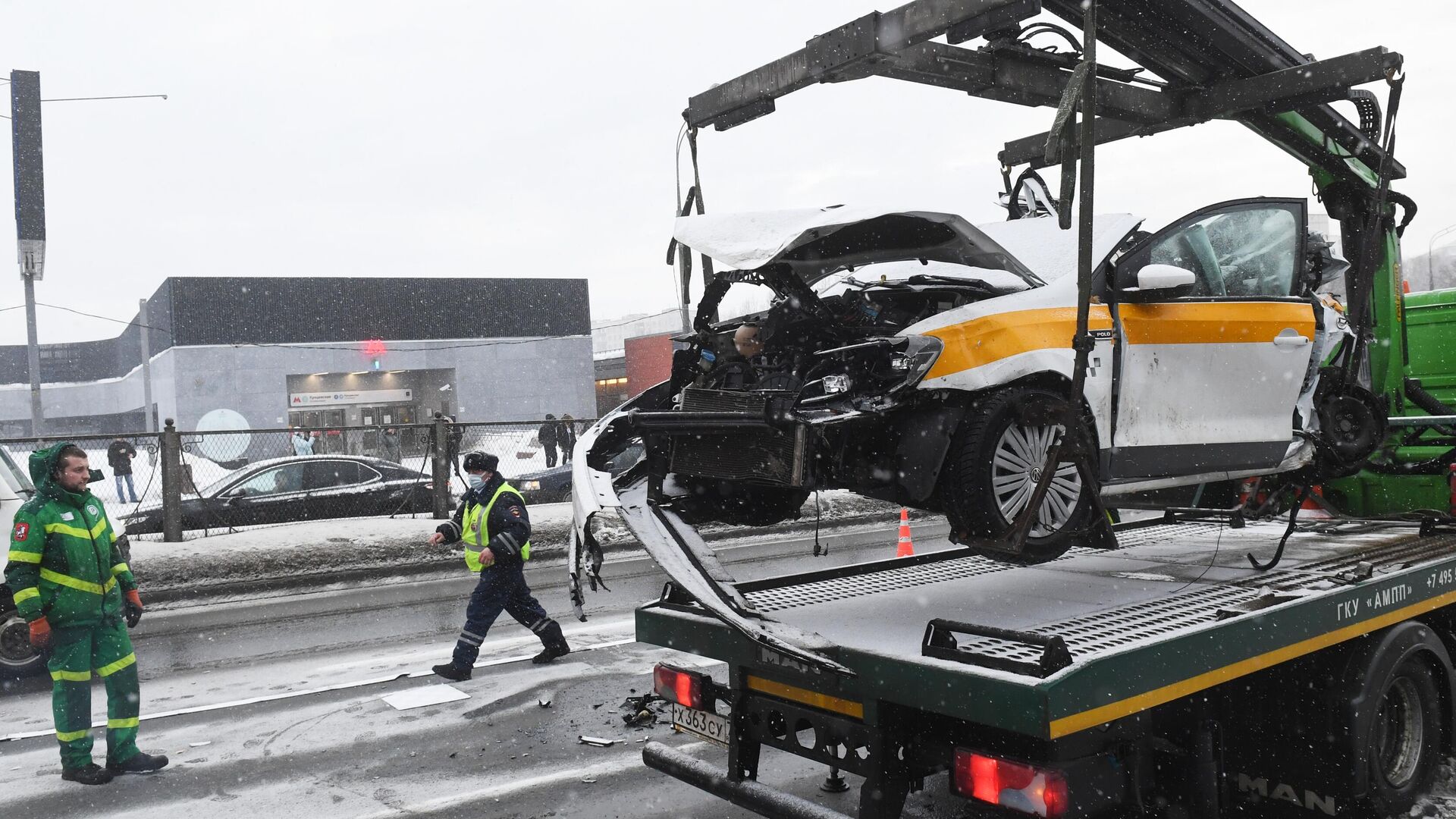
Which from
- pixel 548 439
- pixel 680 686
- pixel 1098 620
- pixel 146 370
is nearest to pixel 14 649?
pixel 680 686

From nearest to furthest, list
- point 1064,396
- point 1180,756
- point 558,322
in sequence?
point 1180,756 → point 1064,396 → point 558,322

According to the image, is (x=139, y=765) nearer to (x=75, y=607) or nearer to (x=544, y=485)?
(x=75, y=607)

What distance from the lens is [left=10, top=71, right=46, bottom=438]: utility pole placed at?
1502 cm

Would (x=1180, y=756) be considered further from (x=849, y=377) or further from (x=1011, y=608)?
(x=849, y=377)

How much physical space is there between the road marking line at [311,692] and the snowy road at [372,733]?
2 cm

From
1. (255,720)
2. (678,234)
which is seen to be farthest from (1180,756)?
(255,720)

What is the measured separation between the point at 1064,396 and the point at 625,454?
184cm

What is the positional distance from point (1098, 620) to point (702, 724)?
60.1 inches

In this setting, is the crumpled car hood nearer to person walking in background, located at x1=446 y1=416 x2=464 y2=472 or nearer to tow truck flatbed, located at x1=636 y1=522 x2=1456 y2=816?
tow truck flatbed, located at x1=636 y1=522 x2=1456 y2=816

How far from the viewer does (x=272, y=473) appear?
15.3 meters

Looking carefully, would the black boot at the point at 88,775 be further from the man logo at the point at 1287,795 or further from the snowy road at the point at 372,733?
the man logo at the point at 1287,795

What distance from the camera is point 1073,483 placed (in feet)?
15.1

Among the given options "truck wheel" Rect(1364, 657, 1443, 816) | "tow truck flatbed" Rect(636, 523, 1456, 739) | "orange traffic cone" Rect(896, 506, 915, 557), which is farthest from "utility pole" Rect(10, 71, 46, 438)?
"truck wheel" Rect(1364, 657, 1443, 816)

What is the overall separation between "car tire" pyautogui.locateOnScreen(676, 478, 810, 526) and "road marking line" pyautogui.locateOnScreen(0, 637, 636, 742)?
364cm
